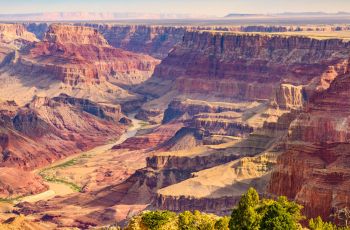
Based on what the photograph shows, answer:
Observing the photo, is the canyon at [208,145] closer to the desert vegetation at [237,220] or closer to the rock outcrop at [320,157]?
the rock outcrop at [320,157]

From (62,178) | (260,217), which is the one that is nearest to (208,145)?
(62,178)

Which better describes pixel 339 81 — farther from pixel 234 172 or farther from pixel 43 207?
pixel 43 207

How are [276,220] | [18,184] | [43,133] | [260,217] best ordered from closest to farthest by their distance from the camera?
[276,220]
[260,217]
[18,184]
[43,133]

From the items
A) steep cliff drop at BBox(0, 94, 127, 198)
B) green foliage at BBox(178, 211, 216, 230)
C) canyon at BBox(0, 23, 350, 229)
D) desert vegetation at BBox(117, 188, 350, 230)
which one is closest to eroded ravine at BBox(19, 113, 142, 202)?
canyon at BBox(0, 23, 350, 229)

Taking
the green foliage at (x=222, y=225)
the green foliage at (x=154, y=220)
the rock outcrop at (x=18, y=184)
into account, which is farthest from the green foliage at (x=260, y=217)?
the rock outcrop at (x=18, y=184)

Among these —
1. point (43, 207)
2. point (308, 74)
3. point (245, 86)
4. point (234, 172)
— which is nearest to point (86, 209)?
point (43, 207)

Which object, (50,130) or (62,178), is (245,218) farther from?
(50,130)

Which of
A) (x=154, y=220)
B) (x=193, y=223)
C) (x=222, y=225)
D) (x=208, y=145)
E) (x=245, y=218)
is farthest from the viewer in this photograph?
(x=208, y=145)
